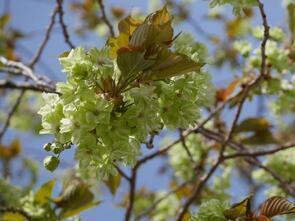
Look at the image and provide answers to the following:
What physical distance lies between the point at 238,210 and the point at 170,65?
429 millimetres

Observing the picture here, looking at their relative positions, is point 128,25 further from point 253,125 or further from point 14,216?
point 253,125

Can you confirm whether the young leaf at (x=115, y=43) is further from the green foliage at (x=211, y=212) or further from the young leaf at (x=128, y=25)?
the green foliage at (x=211, y=212)

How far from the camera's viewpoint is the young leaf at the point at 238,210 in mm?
1374

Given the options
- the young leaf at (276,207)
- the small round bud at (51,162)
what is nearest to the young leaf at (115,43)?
the small round bud at (51,162)

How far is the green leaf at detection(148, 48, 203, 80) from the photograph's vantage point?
130 centimetres

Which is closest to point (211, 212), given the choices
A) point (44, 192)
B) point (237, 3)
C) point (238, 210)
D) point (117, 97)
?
point (238, 210)

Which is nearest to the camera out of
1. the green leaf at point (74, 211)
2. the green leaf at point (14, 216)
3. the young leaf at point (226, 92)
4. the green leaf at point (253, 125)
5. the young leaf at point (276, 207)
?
the young leaf at point (276, 207)

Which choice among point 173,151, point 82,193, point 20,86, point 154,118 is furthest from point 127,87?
point 173,151

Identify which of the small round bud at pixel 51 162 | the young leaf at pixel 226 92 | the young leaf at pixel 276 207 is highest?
the young leaf at pixel 226 92

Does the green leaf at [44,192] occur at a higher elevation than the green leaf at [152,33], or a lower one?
higher

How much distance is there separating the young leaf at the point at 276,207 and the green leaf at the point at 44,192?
4.12ft

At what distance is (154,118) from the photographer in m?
1.32

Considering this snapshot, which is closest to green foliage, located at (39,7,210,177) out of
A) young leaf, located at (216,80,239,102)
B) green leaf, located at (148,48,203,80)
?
green leaf, located at (148,48,203,80)

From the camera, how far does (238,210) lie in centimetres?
138
